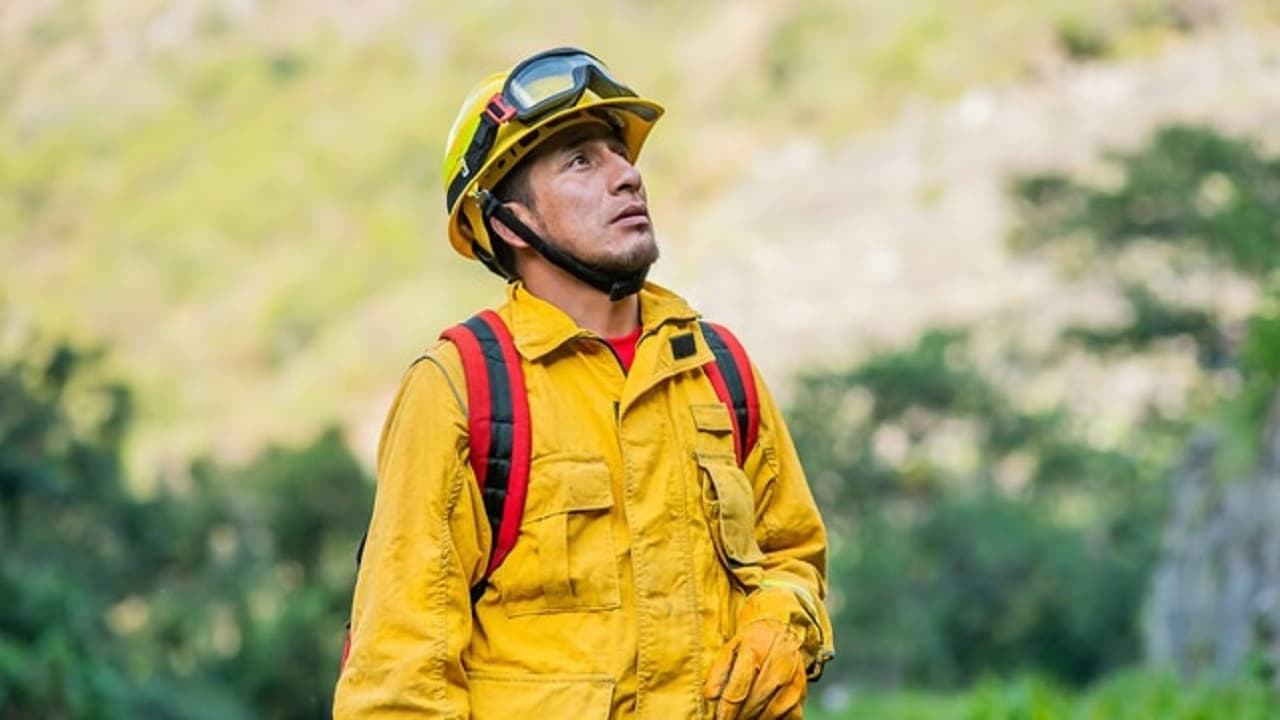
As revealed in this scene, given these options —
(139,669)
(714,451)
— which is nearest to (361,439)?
(139,669)

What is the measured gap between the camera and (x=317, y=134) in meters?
134

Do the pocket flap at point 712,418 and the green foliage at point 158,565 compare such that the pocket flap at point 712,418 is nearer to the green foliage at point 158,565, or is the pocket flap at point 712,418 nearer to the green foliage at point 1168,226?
the green foliage at point 158,565

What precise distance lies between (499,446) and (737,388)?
53 centimetres

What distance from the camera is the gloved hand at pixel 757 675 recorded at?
3.57 metres

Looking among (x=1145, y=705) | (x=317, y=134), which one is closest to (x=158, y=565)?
(x=1145, y=705)

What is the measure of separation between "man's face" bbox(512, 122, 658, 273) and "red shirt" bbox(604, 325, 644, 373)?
0.44 ft

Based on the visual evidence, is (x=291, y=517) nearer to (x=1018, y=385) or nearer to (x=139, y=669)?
(x=139, y=669)

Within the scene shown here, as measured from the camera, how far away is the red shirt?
381cm

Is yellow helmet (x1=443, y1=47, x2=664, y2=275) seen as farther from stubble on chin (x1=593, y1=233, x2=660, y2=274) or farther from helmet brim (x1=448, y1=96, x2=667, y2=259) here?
stubble on chin (x1=593, y1=233, x2=660, y2=274)

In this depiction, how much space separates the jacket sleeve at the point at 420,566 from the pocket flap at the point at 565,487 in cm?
10

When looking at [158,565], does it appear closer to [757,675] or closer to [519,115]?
[519,115]

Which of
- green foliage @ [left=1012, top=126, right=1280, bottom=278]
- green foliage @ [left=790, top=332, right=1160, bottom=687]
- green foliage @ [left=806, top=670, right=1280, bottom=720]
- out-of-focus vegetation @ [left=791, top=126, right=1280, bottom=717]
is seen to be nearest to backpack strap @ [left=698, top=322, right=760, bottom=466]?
green foliage @ [left=806, top=670, right=1280, bottom=720]

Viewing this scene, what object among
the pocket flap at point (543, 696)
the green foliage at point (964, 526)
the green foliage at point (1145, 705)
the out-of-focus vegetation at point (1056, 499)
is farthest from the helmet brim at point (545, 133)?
the green foliage at point (964, 526)

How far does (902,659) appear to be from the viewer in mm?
34375
